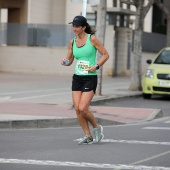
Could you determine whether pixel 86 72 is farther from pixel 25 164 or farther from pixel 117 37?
pixel 117 37

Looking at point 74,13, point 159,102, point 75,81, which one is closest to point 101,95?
point 159,102

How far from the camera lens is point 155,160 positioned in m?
9.43

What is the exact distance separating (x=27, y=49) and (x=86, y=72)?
23555 millimetres

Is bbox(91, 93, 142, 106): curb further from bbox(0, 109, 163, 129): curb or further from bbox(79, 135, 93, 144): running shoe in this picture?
bbox(79, 135, 93, 144): running shoe

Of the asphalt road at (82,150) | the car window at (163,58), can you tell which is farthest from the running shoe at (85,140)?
the car window at (163,58)

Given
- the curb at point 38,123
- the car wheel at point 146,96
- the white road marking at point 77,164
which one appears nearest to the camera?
the white road marking at point 77,164

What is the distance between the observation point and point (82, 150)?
10.4 m

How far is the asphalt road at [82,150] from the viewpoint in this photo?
8.98 metres

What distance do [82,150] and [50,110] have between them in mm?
5613

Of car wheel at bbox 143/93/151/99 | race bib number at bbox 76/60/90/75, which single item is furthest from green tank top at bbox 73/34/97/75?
car wheel at bbox 143/93/151/99

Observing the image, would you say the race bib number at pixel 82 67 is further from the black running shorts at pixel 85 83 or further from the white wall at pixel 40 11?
the white wall at pixel 40 11

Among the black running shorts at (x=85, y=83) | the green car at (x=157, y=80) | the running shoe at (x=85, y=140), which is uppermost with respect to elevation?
the black running shorts at (x=85, y=83)

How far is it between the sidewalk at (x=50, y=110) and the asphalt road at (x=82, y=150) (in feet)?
1.43

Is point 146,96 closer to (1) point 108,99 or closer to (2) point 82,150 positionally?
(1) point 108,99
